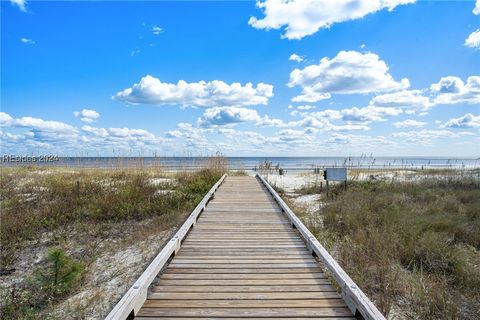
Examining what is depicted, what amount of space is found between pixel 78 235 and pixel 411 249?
7.40m

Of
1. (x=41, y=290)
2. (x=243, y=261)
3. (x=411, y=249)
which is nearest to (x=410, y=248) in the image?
(x=411, y=249)

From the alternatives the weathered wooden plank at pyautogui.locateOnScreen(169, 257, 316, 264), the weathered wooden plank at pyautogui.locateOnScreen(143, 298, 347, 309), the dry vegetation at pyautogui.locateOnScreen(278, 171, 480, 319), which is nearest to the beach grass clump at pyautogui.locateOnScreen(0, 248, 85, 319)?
the weathered wooden plank at pyautogui.locateOnScreen(169, 257, 316, 264)

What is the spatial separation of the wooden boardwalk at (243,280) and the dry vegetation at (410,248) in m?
0.85

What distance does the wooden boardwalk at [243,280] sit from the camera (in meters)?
2.78

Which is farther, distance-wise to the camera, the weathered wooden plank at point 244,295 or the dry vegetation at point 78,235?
the dry vegetation at point 78,235

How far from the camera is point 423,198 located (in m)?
9.38

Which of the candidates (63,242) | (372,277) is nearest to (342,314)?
(372,277)

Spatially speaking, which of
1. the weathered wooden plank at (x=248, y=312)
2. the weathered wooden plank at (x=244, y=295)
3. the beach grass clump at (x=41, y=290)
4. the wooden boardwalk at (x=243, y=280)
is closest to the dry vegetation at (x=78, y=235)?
the beach grass clump at (x=41, y=290)

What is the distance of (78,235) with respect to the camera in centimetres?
780

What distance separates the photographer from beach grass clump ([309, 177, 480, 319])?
3791mm

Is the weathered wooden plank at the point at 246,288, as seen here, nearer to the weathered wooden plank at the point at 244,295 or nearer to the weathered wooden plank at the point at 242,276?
the weathered wooden plank at the point at 244,295

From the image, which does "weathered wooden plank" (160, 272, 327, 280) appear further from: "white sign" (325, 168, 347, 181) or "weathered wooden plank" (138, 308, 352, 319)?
"white sign" (325, 168, 347, 181)

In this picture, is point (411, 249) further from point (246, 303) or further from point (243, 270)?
point (246, 303)

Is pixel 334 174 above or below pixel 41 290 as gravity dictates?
above
